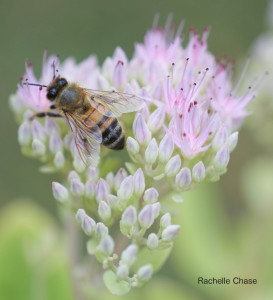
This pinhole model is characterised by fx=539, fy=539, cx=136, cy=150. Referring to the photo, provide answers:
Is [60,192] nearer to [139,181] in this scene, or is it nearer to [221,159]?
[139,181]

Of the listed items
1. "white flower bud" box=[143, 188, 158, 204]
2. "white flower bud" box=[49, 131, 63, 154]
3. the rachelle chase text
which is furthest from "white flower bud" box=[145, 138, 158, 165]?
the rachelle chase text

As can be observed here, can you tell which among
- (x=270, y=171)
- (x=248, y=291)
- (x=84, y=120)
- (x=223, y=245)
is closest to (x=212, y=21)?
(x=270, y=171)

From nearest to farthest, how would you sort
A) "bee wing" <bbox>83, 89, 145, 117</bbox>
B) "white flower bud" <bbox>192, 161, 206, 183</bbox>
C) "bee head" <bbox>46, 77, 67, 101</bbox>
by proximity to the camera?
A: 1. "white flower bud" <bbox>192, 161, 206, 183</bbox>
2. "bee wing" <bbox>83, 89, 145, 117</bbox>
3. "bee head" <bbox>46, 77, 67, 101</bbox>

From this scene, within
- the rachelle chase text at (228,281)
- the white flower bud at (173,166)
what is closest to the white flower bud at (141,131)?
the white flower bud at (173,166)

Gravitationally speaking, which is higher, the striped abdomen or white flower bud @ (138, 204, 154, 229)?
the striped abdomen

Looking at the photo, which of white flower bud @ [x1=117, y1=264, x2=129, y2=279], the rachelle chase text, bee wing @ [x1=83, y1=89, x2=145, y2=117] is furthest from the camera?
the rachelle chase text

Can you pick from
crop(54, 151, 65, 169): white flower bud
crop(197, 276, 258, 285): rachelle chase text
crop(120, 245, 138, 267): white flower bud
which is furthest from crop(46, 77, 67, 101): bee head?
crop(197, 276, 258, 285): rachelle chase text

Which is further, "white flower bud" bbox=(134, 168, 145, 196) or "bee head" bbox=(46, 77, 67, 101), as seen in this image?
"bee head" bbox=(46, 77, 67, 101)

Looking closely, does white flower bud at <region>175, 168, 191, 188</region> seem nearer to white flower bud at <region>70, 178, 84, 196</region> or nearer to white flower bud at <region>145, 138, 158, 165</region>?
white flower bud at <region>145, 138, 158, 165</region>
